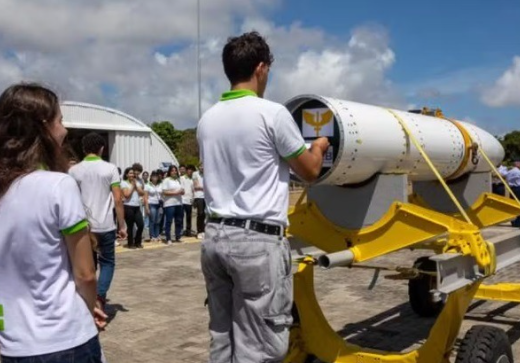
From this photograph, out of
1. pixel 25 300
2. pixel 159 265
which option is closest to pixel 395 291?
pixel 159 265

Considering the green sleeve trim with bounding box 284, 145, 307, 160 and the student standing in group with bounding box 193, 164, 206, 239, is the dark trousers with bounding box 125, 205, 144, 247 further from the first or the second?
the green sleeve trim with bounding box 284, 145, 307, 160

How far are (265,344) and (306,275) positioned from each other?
127 cm

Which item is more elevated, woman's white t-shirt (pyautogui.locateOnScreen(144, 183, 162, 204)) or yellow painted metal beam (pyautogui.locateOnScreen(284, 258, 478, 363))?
woman's white t-shirt (pyautogui.locateOnScreen(144, 183, 162, 204))

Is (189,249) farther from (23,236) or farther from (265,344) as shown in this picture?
(23,236)

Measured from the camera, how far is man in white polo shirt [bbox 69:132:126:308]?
604cm

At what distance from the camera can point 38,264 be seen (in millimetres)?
2043

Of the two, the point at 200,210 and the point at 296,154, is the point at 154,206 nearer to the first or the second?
the point at 200,210

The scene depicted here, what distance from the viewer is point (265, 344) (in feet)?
9.72

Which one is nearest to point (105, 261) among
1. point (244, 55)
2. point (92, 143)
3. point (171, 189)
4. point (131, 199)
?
point (92, 143)

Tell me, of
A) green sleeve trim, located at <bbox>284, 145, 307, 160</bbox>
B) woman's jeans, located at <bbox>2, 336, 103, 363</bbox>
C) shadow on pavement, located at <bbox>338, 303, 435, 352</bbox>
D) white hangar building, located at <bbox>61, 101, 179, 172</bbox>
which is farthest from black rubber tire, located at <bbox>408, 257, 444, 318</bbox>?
white hangar building, located at <bbox>61, 101, 179, 172</bbox>

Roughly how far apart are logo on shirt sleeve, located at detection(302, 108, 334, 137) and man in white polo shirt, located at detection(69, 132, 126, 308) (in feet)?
Answer: 9.00

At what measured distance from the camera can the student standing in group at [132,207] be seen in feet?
39.2

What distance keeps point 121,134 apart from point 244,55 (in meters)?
21.6

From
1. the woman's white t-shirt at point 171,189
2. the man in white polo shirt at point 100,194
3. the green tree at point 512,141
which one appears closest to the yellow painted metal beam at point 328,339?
the man in white polo shirt at point 100,194
